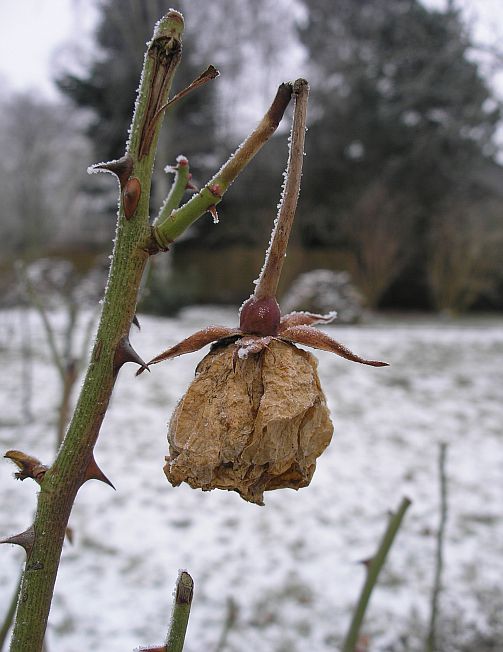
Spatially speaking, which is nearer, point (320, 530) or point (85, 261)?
point (320, 530)

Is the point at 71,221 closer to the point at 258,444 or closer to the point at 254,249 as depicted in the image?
the point at 254,249

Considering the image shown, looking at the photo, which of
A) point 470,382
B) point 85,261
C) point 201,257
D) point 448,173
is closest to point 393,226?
point 448,173

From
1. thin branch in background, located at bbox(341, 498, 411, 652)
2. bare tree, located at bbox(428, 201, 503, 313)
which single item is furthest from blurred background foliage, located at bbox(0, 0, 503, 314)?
thin branch in background, located at bbox(341, 498, 411, 652)

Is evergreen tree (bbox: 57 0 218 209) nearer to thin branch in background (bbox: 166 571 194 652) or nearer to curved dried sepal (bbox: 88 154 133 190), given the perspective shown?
curved dried sepal (bbox: 88 154 133 190)

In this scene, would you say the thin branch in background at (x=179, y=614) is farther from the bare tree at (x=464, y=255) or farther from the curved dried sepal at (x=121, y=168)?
the bare tree at (x=464, y=255)

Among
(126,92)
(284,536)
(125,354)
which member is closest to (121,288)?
(125,354)
